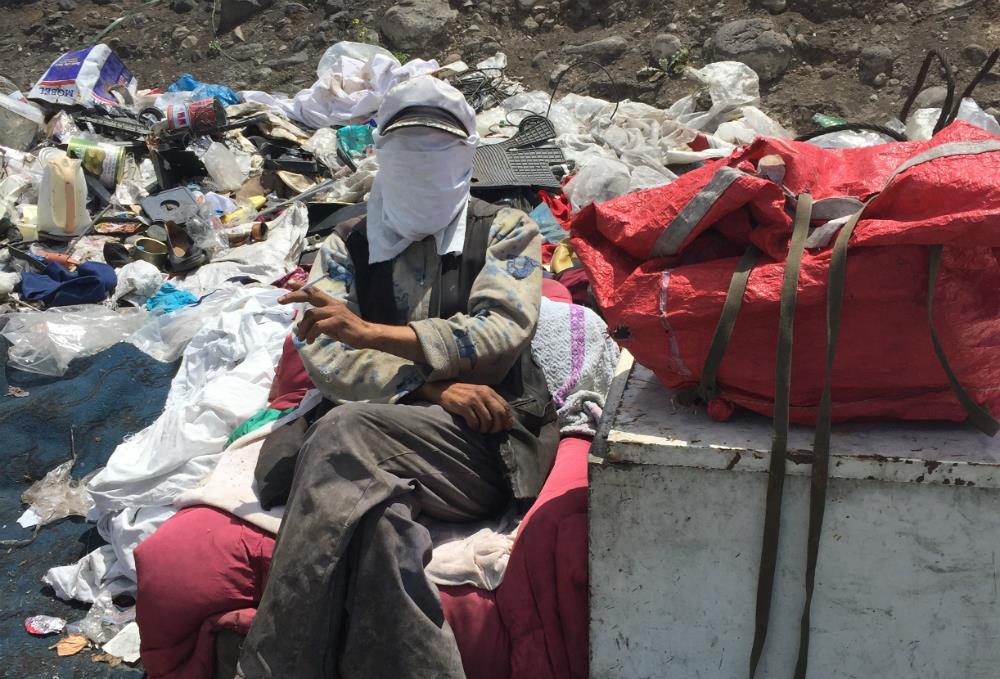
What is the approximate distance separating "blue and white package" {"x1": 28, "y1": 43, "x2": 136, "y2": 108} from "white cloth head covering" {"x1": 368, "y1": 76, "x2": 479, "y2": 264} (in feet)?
17.6

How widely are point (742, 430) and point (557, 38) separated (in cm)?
691

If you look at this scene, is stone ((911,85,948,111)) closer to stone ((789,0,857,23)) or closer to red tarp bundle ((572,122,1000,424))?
stone ((789,0,857,23))

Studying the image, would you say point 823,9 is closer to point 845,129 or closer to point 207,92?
point 207,92

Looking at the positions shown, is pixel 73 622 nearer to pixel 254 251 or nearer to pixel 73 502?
pixel 73 502

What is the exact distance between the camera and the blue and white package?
7.01 metres

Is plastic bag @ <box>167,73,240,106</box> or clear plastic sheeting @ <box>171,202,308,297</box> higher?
plastic bag @ <box>167,73,240,106</box>

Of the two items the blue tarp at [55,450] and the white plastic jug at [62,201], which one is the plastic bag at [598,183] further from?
the white plastic jug at [62,201]

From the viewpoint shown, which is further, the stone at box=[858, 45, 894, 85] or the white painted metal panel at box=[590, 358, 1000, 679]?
the stone at box=[858, 45, 894, 85]

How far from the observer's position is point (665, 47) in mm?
7039

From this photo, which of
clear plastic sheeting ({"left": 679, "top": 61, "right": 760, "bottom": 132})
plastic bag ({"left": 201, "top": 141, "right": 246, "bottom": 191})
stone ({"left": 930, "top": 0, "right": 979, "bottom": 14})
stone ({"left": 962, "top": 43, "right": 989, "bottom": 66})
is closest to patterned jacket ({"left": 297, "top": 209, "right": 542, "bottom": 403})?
clear plastic sheeting ({"left": 679, "top": 61, "right": 760, "bottom": 132})

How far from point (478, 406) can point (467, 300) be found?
40 centimetres

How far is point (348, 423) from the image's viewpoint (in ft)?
7.10

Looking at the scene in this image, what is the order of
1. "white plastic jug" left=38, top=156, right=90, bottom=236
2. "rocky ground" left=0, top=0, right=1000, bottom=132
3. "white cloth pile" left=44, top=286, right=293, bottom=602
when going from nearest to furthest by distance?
"white cloth pile" left=44, top=286, right=293, bottom=602 < "white plastic jug" left=38, top=156, right=90, bottom=236 < "rocky ground" left=0, top=0, right=1000, bottom=132

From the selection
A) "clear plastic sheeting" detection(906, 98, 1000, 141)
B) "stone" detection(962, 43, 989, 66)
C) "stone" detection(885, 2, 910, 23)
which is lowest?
"stone" detection(962, 43, 989, 66)
